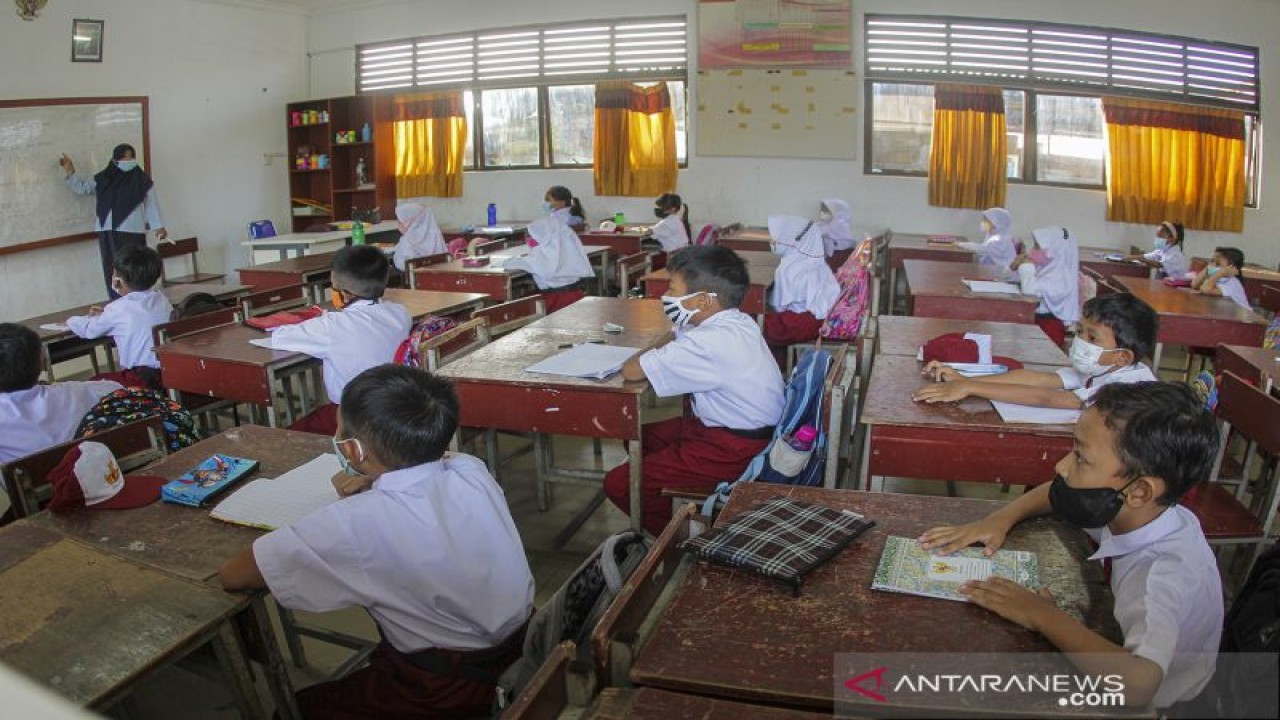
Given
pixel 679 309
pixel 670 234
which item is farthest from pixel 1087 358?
pixel 670 234

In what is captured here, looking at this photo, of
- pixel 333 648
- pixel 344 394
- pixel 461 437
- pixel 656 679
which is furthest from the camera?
pixel 461 437

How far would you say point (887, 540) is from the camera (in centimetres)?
161

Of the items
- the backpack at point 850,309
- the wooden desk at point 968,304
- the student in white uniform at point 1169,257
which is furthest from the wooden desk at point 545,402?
the student in white uniform at point 1169,257

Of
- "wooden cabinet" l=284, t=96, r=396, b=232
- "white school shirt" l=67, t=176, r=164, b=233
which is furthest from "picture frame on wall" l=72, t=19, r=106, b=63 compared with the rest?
"wooden cabinet" l=284, t=96, r=396, b=232

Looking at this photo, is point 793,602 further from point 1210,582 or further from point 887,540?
point 1210,582

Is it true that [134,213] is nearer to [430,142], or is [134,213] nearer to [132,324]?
[430,142]

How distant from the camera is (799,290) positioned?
4785 millimetres

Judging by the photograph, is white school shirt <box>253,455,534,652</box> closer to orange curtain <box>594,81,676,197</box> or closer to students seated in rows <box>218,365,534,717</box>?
students seated in rows <box>218,365,534,717</box>

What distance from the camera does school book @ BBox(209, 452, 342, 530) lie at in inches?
72.6

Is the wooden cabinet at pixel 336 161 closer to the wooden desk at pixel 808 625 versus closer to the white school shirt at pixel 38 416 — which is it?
the white school shirt at pixel 38 416

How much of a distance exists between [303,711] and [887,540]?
1175mm

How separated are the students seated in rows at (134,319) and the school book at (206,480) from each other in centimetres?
207

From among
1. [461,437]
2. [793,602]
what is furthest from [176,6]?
[793,602]

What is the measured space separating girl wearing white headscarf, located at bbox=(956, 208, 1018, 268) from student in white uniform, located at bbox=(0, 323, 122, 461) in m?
5.72
